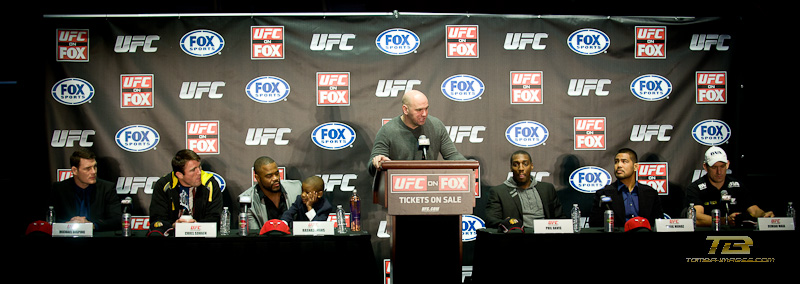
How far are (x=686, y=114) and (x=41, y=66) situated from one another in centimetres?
569

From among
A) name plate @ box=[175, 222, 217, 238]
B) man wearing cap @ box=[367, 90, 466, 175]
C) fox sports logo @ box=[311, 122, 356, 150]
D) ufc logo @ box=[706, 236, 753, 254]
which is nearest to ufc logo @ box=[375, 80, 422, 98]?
fox sports logo @ box=[311, 122, 356, 150]

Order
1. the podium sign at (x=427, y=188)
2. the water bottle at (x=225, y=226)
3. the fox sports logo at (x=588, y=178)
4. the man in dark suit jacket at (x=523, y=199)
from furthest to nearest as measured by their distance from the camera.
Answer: the fox sports logo at (x=588, y=178), the man in dark suit jacket at (x=523, y=199), the water bottle at (x=225, y=226), the podium sign at (x=427, y=188)

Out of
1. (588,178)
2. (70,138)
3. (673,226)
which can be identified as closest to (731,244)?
(673,226)

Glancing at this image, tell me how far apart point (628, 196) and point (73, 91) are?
4.72 meters

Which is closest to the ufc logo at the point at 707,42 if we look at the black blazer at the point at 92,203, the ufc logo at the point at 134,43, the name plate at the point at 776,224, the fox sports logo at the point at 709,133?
the fox sports logo at the point at 709,133

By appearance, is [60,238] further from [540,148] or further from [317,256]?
[540,148]

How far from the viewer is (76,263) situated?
3072 mm

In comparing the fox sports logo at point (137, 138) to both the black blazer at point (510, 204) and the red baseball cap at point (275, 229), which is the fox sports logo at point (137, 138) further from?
the black blazer at point (510, 204)

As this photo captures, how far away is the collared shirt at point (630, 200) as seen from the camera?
4.41 meters

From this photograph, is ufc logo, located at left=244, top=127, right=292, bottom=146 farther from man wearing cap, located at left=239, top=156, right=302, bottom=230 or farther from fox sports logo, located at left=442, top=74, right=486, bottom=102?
fox sports logo, located at left=442, top=74, right=486, bottom=102

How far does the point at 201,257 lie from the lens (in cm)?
308

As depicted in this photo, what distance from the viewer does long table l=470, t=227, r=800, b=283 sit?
307cm

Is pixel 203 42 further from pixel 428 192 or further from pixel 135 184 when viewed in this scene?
pixel 428 192

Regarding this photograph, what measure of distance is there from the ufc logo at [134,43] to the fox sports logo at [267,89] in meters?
0.91
